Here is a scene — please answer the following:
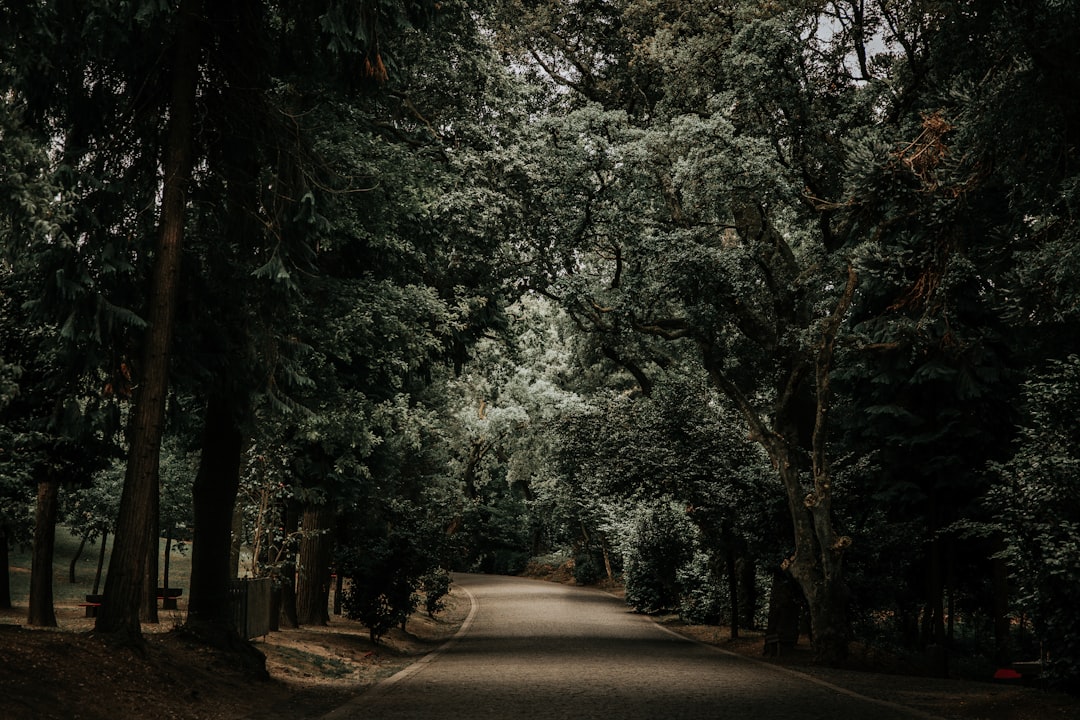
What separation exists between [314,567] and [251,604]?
21.7ft

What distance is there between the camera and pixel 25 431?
1359 cm

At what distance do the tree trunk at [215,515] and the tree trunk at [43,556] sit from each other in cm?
537

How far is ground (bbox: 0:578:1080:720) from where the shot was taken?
9.32 m

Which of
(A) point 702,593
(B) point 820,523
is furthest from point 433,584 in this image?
(A) point 702,593

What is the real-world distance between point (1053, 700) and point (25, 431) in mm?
13211

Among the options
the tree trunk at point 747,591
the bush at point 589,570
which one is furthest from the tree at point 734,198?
the bush at point 589,570

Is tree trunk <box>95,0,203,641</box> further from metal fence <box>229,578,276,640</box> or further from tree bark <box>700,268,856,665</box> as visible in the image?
tree bark <box>700,268,856,665</box>

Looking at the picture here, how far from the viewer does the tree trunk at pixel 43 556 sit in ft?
59.6

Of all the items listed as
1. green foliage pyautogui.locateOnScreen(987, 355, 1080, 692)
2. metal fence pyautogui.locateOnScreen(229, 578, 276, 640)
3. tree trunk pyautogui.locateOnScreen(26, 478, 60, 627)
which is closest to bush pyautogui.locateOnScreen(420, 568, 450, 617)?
metal fence pyautogui.locateOnScreen(229, 578, 276, 640)

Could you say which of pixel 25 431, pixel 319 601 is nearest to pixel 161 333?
pixel 25 431

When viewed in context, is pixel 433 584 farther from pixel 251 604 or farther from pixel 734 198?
pixel 734 198

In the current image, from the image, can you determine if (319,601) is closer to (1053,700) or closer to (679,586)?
(679,586)

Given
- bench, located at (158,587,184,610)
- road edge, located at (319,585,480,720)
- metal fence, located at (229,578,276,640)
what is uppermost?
metal fence, located at (229,578,276,640)

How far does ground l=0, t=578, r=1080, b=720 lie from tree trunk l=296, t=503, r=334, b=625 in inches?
133
